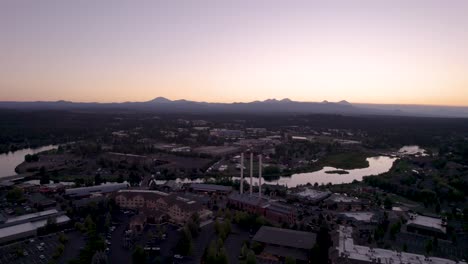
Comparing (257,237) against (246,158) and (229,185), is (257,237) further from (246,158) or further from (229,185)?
(246,158)

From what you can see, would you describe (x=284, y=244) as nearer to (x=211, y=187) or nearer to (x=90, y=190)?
(x=211, y=187)

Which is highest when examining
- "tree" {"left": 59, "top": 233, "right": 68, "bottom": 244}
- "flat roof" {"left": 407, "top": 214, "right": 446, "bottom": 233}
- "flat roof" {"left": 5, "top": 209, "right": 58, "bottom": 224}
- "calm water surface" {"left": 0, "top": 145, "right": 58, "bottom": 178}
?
"flat roof" {"left": 5, "top": 209, "right": 58, "bottom": 224}

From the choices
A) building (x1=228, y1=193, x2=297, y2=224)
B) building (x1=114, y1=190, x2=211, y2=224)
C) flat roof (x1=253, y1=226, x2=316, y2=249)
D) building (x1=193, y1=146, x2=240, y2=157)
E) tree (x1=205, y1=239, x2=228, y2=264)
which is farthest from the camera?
building (x1=193, y1=146, x2=240, y2=157)

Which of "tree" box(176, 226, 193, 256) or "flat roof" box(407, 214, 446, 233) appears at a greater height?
"tree" box(176, 226, 193, 256)

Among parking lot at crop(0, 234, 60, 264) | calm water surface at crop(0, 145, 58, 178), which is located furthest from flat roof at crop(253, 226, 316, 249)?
calm water surface at crop(0, 145, 58, 178)

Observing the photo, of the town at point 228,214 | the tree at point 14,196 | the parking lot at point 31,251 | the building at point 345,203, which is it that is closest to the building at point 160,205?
the town at point 228,214

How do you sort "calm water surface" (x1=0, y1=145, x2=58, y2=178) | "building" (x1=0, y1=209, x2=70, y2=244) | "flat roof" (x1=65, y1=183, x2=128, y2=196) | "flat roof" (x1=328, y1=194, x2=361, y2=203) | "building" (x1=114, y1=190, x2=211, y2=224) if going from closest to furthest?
"building" (x1=0, y1=209, x2=70, y2=244) → "building" (x1=114, y1=190, x2=211, y2=224) → "flat roof" (x1=328, y1=194, x2=361, y2=203) → "flat roof" (x1=65, y1=183, x2=128, y2=196) → "calm water surface" (x1=0, y1=145, x2=58, y2=178)

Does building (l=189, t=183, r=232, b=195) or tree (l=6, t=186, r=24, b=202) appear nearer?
tree (l=6, t=186, r=24, b=202)

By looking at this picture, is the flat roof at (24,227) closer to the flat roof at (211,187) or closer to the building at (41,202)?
the building at (41,202)

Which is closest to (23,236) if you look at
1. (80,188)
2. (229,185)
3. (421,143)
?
(80,188)

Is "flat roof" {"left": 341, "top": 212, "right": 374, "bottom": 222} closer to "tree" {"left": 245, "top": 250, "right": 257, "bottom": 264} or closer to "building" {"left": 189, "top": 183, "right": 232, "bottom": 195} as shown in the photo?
"building" {"left": 189, "top": 183, "right": 232, "bottom": 195}
